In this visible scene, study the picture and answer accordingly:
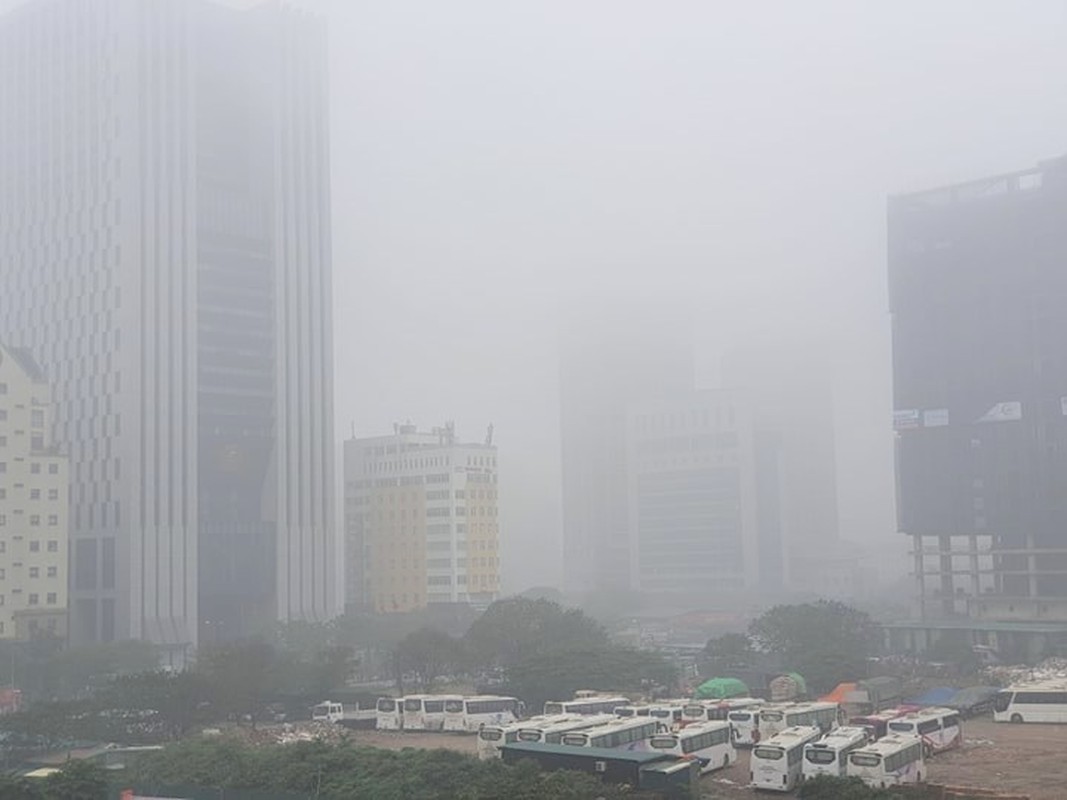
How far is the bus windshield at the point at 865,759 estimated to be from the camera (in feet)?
54.6

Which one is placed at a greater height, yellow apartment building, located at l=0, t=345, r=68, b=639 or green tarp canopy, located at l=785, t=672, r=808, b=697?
Answer: yellow apartment building, located at l=0, t=345, r=68, b=639

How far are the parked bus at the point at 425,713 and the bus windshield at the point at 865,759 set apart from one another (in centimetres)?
982

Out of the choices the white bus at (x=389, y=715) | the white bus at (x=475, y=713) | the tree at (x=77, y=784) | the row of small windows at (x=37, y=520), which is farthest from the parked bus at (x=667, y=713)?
the row of small windows at (x=37, y=520)

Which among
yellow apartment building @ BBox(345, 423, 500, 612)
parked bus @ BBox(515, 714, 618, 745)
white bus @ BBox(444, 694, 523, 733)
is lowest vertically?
white bus @ BBox(444, 694, 523, 733)

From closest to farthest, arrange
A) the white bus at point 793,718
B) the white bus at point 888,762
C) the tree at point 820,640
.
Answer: the white bus at point 888,762 < the white bus at point 793,718 < the tree at point 820,640

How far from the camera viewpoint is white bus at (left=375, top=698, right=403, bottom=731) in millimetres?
25297

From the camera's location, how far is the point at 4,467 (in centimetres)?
4275

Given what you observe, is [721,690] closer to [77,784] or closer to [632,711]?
[632,711]

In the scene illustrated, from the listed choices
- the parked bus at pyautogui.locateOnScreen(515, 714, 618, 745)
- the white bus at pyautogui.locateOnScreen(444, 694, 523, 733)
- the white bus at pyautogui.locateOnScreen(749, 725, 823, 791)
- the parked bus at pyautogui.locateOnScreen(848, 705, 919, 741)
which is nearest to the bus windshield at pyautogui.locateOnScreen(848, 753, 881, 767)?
the white bus at pyautogui.locateOnScreen(749, 725, 823, 791)

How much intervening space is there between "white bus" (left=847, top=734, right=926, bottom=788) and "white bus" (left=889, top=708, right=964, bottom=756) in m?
1.37

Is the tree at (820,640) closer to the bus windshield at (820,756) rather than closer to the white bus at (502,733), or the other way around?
the white bus at (502,733)

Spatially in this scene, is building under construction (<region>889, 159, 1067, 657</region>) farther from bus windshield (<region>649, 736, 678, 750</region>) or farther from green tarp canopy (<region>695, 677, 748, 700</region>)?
bus windshield (<region>649, 736, 678, 750</region>)

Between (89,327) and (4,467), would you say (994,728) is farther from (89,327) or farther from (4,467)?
(89,327)

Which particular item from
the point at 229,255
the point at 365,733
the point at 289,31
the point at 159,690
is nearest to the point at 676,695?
the point at 365,733
